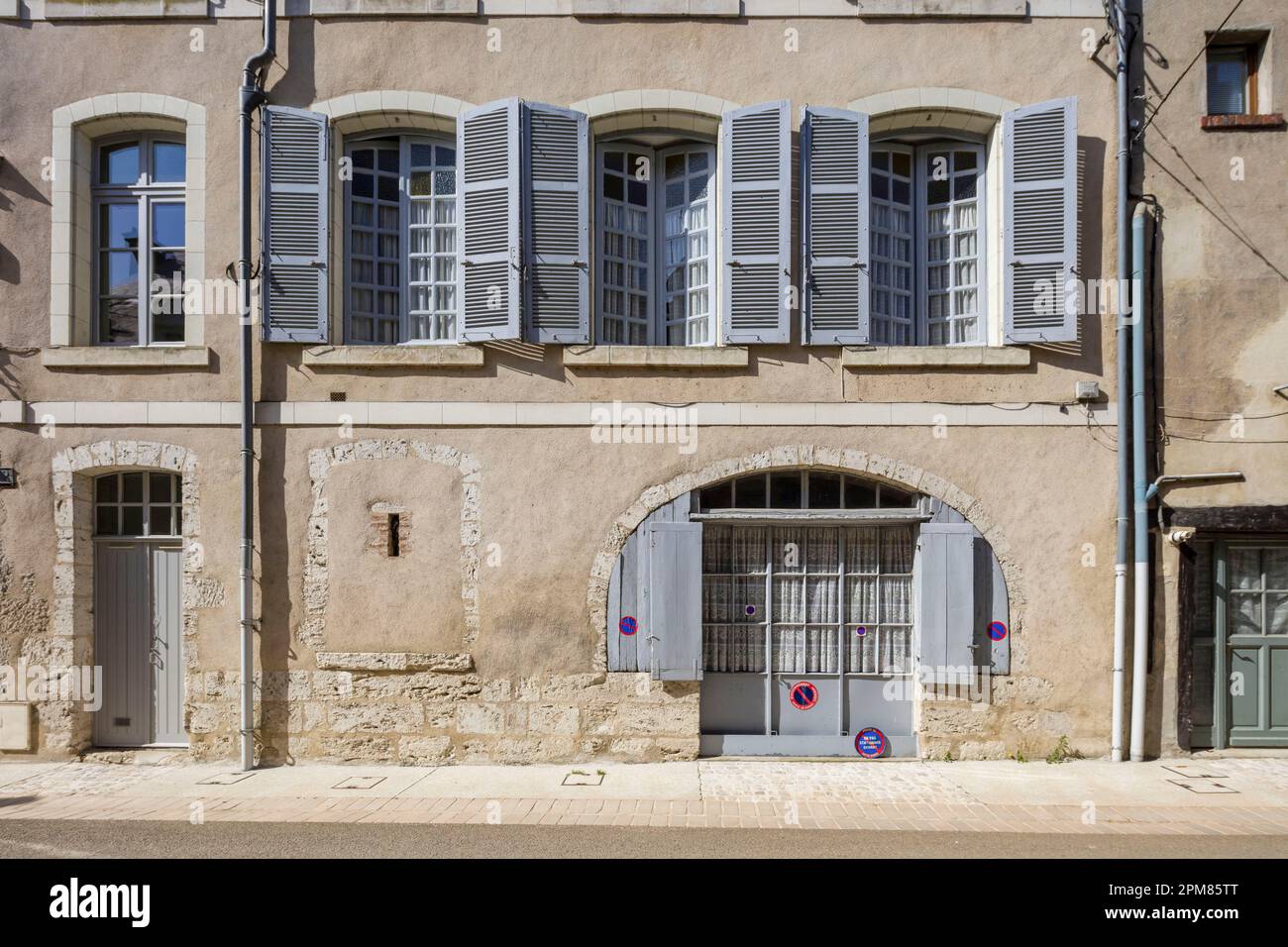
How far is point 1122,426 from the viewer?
24.5 ft

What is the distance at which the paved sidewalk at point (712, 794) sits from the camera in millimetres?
5977

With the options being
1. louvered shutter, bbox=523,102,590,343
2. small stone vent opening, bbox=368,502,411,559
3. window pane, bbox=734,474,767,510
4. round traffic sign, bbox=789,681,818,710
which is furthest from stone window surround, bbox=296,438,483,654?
round traffic sign, bbox=789,681,818,710

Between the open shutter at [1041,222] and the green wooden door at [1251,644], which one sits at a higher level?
the open shutter at [1041,222]

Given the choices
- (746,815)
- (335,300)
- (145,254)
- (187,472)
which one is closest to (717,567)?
(746,815)

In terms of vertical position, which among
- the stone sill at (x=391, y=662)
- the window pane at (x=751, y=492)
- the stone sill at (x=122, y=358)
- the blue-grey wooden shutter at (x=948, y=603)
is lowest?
the stone sill at (x=391, y=662)

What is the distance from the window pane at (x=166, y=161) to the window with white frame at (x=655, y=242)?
12.3 ft

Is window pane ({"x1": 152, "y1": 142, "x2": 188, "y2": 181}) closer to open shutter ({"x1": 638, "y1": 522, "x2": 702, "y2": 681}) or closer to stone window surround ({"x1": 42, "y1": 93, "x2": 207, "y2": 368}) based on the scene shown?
stone window surround ({"x1": 42, "y1": 93, "x2": 207, "y2": 368})

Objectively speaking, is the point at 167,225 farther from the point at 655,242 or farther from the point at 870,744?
the point at 870,744

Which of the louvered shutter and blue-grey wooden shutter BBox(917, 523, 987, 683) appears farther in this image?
the louvered shutter

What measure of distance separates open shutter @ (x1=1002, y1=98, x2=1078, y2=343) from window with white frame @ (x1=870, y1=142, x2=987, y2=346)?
15.3 inches

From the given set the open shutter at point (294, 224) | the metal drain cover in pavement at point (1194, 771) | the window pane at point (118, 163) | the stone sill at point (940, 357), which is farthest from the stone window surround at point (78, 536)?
the metal drain cover in pavement at point (1194, 771)

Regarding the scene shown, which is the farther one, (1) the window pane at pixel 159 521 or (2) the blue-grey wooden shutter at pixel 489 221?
(1) the window pane at pixel 159 521

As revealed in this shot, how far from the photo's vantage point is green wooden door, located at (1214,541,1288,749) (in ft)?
24.7

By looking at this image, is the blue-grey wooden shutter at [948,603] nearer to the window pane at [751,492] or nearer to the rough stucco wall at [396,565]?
the window pane at [751,492]
